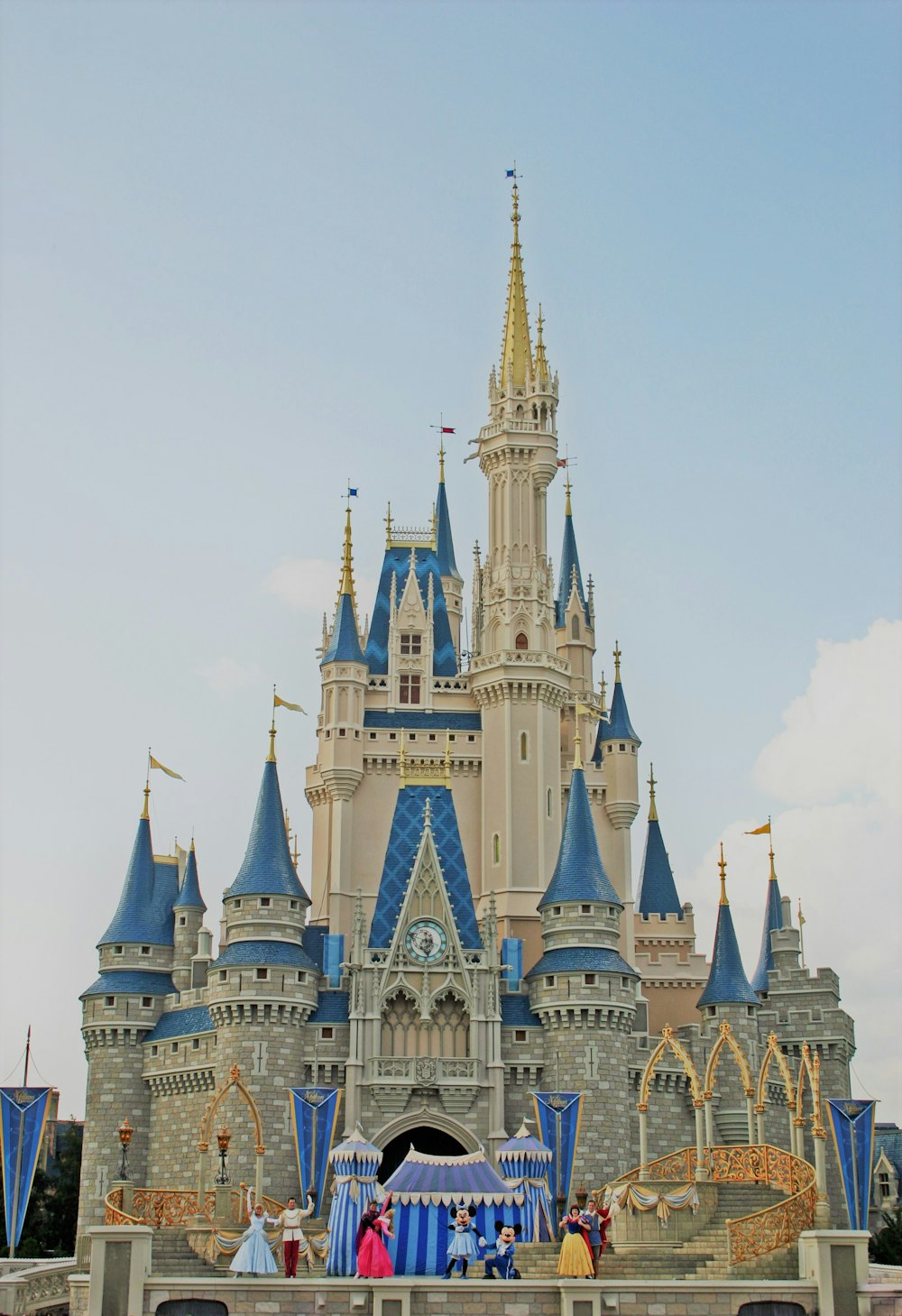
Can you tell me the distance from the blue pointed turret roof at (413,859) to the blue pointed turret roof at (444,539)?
52.9ft

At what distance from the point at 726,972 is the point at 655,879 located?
10.4 metres

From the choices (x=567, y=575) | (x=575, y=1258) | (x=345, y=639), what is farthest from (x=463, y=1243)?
(x=567, y=575)

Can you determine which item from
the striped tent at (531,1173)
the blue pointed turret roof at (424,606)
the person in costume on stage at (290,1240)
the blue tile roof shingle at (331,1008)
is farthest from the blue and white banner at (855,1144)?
the blue pointed turret roof at (424,606)

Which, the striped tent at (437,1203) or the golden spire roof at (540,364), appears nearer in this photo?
the striped tent at (437,1203)

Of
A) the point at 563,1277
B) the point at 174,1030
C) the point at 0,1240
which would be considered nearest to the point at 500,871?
the point at 174,1030

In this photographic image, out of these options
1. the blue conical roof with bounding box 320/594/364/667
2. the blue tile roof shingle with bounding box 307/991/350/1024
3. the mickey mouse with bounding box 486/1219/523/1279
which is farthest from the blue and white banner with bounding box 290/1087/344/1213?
the blue conical roof with bounding box 320/594/364/667

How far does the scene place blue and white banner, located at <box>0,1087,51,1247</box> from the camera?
48344mm

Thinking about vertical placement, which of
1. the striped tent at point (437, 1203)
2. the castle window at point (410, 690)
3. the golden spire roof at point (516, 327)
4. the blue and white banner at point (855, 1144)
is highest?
the golden spire roof at point (516, 327)

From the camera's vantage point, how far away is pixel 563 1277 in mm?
28781

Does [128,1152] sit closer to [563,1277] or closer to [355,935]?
[355,935]

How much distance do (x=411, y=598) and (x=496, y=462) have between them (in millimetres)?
6111

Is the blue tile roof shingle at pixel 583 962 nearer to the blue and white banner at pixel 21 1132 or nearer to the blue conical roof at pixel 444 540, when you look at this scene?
the blue and white banner at pixel 21 1132

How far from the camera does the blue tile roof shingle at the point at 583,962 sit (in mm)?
48688

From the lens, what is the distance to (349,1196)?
34.0 metres
